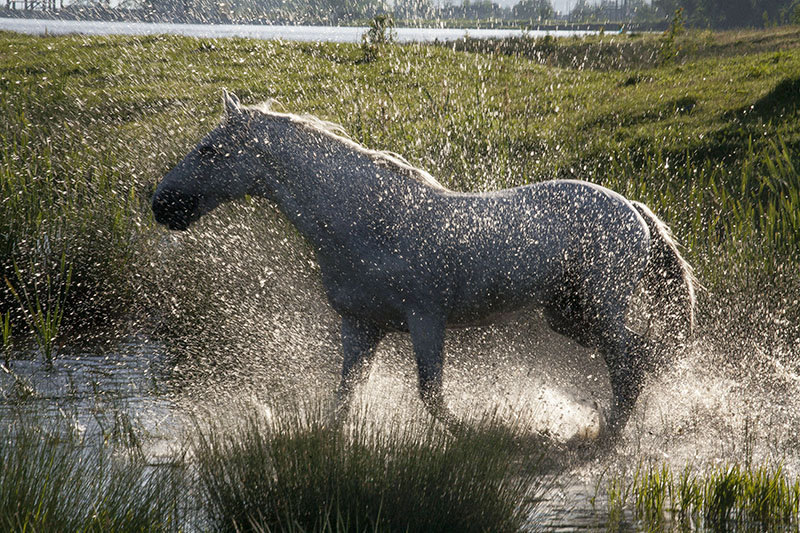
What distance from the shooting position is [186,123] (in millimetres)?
10883

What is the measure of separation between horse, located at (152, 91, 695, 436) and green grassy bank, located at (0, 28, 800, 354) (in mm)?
1242

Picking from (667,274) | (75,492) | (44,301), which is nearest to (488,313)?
(667,274)

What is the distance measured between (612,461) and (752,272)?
2622 millimetres

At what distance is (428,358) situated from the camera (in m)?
3.90

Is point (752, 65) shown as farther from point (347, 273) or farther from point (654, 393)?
point (347, 273)

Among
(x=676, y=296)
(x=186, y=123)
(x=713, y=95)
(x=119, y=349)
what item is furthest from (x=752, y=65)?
(x=119, y=349)

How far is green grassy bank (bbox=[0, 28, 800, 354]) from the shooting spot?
6199 mm

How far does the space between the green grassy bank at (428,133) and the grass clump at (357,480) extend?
8.27 ft

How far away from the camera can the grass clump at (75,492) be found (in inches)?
102

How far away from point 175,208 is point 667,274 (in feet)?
9.14

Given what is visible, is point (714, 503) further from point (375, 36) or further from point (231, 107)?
point (375, 36)

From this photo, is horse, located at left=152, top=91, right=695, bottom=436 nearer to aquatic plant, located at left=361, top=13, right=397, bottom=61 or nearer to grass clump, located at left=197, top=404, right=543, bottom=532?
grass clump, located at left=197, top=404, right=543, bottom=532

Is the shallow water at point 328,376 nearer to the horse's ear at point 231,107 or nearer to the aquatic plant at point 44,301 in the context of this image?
the aquatic plant at point 44,301

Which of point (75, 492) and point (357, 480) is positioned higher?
point (357, 480)
